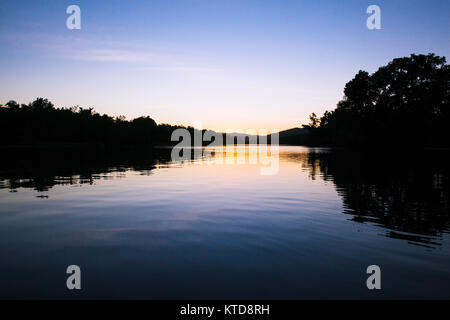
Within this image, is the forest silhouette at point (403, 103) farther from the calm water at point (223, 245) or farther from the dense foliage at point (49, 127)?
the dense foliage at point (49, 127)

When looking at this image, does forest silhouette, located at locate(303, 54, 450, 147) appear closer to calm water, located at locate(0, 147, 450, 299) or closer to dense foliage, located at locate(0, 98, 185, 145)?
calm water, located at locate(0, 147, 450, 299)

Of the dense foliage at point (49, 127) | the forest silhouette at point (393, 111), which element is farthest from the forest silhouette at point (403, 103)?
the dense foliage at point (49, 127)

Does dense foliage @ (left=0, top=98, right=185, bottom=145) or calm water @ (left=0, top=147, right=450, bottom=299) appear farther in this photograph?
dense foliage @ (left=0, top=98, right=185, bottom=145)

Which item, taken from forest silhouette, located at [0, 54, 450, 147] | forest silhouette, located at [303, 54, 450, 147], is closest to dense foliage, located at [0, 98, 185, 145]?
forest silhouette, located at [0, 54, 450, 147]

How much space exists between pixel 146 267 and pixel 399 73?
332 ft

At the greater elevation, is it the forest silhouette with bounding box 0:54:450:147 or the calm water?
the forest silhouette with bounding box 0:54:450:147

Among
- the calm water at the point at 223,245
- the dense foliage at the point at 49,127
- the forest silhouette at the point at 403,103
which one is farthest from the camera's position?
the dense foliage at the point at 49,127

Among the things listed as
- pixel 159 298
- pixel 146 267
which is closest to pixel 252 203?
pixel 146 267

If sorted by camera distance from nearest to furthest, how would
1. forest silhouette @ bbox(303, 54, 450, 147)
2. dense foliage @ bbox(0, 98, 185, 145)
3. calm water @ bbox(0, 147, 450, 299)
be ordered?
calm water @ bbox(0, 147, 450, 299) < forest silhouette @ bbox(303, 54, 450, 147) < dense foliage @ bbox(0, 98, 185, 145)

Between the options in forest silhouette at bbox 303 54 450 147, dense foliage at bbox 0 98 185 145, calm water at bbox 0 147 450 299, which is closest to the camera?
calm water at bbox 0 147 450 299

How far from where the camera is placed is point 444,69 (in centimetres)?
7994

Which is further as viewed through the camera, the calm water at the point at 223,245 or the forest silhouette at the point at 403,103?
the forest silhouette at the point at 403,103

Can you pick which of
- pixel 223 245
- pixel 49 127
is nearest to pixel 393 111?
pixel 223 245
